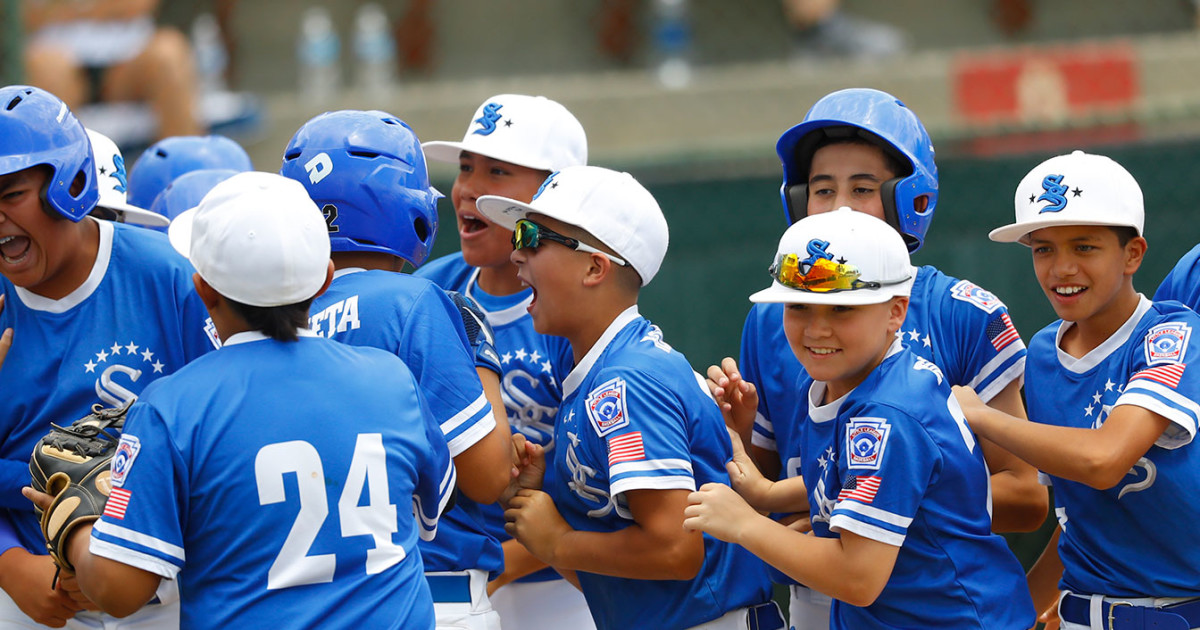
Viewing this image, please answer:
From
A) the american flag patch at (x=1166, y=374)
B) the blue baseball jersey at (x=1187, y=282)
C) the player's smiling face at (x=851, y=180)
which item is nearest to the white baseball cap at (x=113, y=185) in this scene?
the player's smiling face at (x=851, y=180)

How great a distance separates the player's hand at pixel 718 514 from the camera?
3.16 meters

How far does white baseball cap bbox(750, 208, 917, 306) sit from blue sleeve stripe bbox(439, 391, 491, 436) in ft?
2.49

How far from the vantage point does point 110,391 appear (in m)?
3.35

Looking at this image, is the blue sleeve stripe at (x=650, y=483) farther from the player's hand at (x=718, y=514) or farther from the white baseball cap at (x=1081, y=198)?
the white baseball cap at (x=1081, y=198)

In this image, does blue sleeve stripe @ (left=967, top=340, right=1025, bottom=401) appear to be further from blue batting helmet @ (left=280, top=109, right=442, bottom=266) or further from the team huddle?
blue batting helmet @ (left=280, top=109, right=442, bottom=266)

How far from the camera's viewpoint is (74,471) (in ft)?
9.57

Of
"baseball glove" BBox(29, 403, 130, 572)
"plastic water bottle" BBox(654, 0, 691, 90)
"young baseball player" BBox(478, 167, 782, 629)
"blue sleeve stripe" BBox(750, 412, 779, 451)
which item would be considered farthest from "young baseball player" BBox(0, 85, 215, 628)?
"plastic water bottle" BBox(654, 0, 691, 90)

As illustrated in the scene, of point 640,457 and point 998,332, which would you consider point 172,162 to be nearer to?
point 640,457

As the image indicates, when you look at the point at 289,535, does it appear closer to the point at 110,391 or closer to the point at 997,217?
the point at 110,391

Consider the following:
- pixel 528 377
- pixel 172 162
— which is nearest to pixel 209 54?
pixel 172 162

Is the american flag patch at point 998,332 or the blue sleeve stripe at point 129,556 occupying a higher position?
the american flag patch at point 998,332

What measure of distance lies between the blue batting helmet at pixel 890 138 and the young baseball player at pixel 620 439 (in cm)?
67

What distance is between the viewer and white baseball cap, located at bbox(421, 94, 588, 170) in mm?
4367

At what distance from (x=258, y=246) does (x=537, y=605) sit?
82.5 inches
